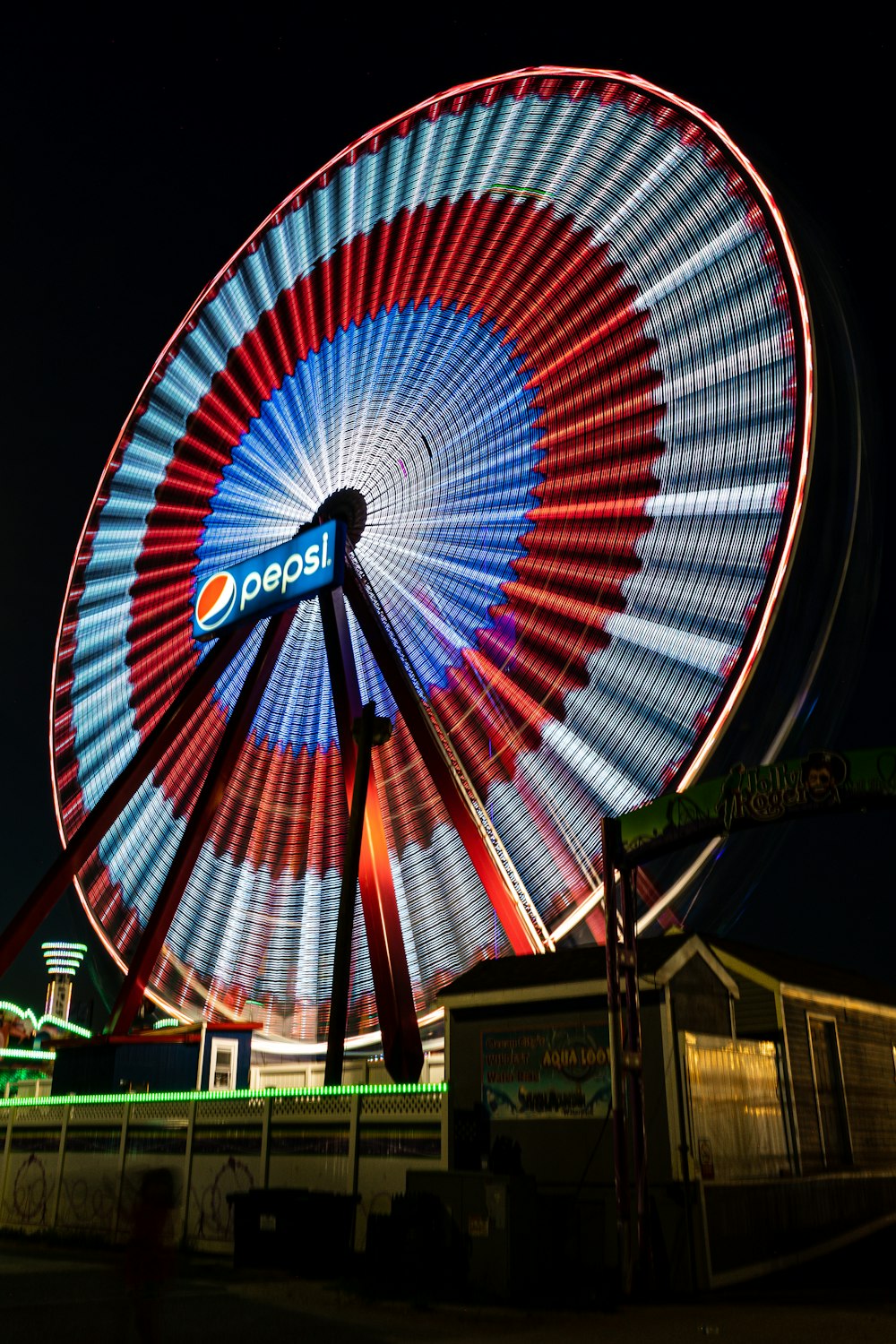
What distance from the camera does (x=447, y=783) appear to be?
15.2 meters

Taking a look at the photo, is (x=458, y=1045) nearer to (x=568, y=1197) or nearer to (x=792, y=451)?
(x=568, y=1197)

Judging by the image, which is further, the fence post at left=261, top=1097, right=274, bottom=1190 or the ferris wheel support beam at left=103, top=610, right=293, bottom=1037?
the ferris wheel support beam at left=103, top=610, right=293, bottom=1037

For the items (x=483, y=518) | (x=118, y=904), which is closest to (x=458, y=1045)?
(x=483, y=518)

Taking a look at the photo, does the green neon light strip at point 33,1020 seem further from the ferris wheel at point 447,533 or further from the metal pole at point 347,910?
the metal pole at point 347,910

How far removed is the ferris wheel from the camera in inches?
543

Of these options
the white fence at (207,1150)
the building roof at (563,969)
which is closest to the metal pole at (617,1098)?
the building roof at (563,969)

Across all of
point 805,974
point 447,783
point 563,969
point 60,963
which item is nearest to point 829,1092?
point 805,974

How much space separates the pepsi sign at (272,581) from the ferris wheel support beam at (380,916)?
1.35 metres

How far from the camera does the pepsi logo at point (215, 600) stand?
19.2 m

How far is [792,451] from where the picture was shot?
1277 cm

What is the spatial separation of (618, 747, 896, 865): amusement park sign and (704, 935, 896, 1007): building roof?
2023 millimetres

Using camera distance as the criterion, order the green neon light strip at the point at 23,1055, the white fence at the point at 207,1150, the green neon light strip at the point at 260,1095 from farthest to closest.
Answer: the green neon light strip at the point at 23,1055 < the green neon light strip at the point at 260,1095 < the white fence at the point at 207,1150

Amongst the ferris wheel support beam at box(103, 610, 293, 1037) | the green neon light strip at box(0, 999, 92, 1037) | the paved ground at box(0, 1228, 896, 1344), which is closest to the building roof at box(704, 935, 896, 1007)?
the paved ground at box(0, 1228, 896, 1344)

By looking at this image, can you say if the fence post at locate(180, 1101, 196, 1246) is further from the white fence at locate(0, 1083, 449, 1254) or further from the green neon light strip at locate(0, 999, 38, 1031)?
the green neon light strip at locate(0, 999, 38, 1031)
